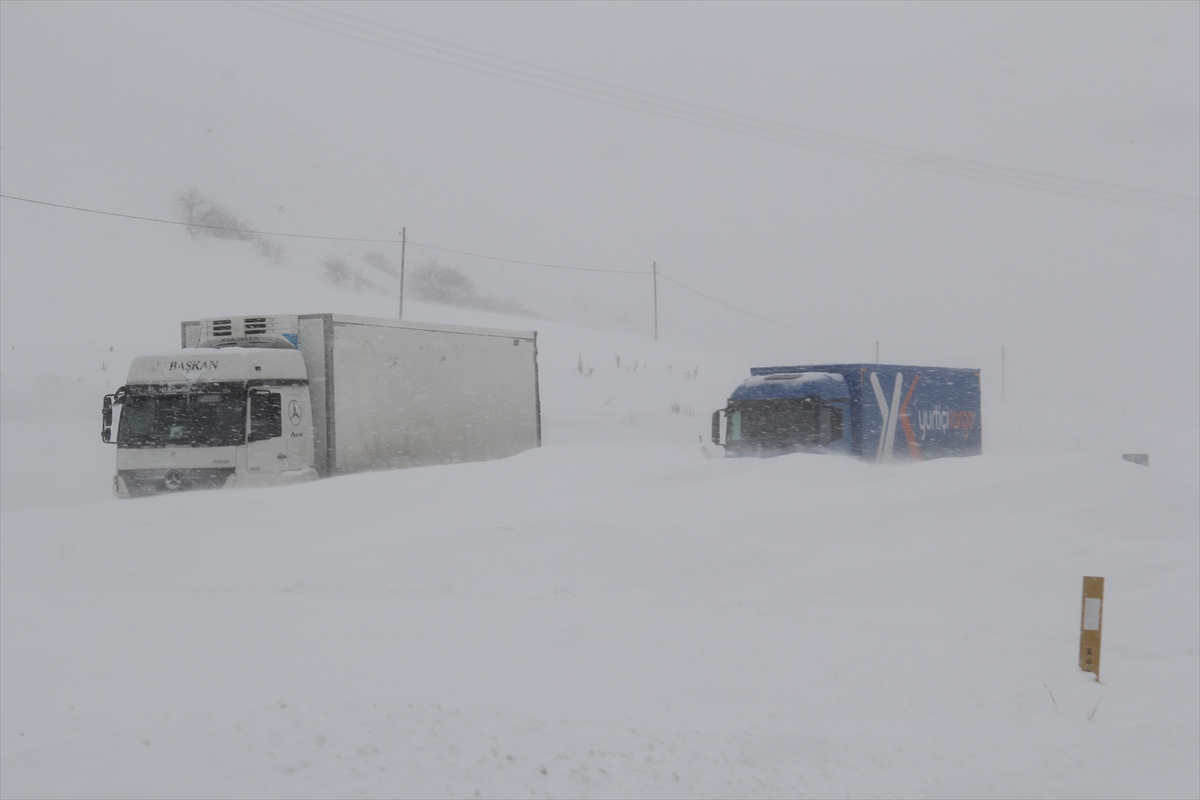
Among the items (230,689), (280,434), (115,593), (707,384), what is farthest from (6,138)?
(230,689)

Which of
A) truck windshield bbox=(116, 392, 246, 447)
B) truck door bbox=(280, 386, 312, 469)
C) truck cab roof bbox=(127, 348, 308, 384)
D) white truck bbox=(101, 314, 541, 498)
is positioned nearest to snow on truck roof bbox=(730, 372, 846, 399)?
white truck bbox=(101, 314, 541, 498)

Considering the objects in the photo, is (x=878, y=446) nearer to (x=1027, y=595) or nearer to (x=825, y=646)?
(x=1027, y=595)

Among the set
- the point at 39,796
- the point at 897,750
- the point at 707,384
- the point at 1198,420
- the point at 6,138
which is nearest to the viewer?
the point at 39,796

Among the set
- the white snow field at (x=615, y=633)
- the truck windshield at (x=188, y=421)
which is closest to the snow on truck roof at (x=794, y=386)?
the white snow field at (x=615, y=633)

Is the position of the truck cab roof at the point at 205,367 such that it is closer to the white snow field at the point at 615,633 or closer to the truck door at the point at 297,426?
the truck door at the point at 297,426

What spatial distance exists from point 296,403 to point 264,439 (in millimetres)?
707

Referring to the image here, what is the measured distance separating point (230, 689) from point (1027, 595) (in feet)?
23.3

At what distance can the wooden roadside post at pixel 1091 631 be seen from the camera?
23.6ft

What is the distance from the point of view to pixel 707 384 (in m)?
38.3

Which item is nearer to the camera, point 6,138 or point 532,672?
point 532,672

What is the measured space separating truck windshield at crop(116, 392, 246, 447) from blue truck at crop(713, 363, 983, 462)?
7.50 meters

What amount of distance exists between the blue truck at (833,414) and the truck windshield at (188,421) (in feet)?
24.6

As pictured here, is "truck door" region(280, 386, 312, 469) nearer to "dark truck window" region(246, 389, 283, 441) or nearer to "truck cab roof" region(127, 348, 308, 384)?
"dark truck window" region(246, 389, 283, 441)

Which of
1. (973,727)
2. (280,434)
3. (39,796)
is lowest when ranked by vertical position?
(973,727)
